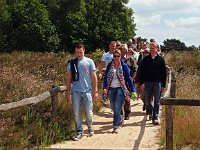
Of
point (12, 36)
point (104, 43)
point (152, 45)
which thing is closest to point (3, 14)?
point (12, 36)

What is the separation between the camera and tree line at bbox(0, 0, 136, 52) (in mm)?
58719

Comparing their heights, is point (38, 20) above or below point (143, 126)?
above

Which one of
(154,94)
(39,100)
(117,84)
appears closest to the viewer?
(39,100)

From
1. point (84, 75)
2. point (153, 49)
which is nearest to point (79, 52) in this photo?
point (84, 75)

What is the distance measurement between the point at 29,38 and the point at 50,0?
14.2 metres

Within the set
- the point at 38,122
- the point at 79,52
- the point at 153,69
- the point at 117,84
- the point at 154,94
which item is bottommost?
the point at 38,122

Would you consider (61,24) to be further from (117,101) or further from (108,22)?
(117,101)

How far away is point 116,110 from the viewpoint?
1023 centimetres

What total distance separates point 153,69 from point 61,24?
5664 centimetres

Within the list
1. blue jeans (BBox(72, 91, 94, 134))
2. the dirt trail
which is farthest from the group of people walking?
the dirt trail

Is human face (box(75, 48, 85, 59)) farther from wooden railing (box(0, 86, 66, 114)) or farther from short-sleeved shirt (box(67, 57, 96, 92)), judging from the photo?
wooden railing (box(0, 86, 66, 114))

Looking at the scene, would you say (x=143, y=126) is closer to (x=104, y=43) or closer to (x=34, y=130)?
(x=34, y=130)

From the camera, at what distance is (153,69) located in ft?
34.9

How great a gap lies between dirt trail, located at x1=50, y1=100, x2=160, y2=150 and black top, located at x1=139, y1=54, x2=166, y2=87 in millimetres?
1079
